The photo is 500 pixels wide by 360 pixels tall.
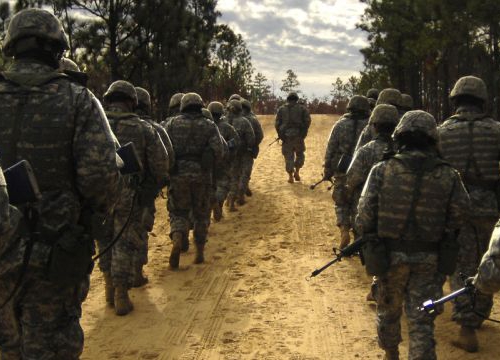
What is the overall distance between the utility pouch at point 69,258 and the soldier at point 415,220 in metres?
2.17

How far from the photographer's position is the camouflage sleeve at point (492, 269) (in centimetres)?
314

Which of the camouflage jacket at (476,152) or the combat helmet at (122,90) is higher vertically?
the combat helmet at (122,90)

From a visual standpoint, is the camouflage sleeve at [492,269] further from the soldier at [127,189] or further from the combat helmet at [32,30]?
the soldier at [127,189]

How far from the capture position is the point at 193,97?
322 inches

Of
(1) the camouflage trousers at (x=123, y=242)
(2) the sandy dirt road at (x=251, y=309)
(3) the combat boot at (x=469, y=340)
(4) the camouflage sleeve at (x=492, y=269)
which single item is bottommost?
(2) the sandy dirt road at (x=251, y=309)

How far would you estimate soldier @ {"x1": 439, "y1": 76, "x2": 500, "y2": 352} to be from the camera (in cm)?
565

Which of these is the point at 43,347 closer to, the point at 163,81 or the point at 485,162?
the point at 485,162

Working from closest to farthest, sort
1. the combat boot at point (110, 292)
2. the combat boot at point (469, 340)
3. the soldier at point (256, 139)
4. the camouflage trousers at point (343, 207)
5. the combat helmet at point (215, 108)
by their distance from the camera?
1. the combat boot at point (469, 340)
2. the combat boot at point (110, 292)
3. the camouflage trousers at point (343, 207)
4. the combat helmet at point (215, 108)
5. the soldier at point (256, 139)

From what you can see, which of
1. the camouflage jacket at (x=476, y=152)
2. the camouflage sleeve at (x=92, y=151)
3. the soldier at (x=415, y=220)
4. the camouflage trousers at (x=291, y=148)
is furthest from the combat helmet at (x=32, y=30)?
the camouflage trousers at (x=291, y=148)

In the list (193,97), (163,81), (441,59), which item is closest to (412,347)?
(193,97)

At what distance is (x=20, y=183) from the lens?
3.07 m

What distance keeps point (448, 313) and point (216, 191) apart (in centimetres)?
546

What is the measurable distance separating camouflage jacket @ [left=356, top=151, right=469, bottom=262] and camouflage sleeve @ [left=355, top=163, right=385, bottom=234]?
2cm

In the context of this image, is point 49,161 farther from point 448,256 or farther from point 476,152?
point 476,152
